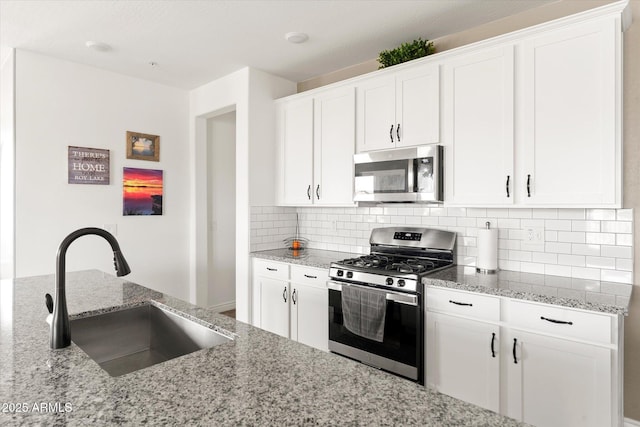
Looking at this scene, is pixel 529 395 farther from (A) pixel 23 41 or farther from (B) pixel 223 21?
(A) pixel 23 41

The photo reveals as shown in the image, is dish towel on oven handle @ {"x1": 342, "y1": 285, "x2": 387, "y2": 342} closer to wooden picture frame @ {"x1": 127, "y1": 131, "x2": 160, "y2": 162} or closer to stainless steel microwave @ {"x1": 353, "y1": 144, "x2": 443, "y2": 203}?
stainless steel microwave @ {"x1": 353, "y1": 144, "x2": 443, "y2": 203}

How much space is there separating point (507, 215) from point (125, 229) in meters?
3.48

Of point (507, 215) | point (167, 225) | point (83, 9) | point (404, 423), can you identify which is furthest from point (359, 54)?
point (404, 423)

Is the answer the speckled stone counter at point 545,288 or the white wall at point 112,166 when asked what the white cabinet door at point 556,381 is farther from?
the white wall at point 112,166

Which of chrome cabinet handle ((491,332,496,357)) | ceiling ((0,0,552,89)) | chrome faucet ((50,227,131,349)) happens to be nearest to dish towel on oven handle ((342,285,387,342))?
chrome cabinet handle ((491,332,496,357))

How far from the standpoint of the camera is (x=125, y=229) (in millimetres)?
3816

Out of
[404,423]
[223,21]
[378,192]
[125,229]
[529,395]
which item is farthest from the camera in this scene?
[125,229]

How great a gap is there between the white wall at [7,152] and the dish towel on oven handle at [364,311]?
278 cm

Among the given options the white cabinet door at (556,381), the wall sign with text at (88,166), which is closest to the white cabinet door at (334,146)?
the white cabinet door at (556,381)

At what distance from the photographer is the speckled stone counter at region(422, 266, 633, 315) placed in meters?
1.82

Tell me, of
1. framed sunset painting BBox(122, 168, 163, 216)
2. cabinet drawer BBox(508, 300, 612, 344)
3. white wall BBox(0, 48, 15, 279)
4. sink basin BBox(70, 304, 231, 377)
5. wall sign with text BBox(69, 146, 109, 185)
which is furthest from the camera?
framed sunset painting BBox(122, 168, 163, 216)

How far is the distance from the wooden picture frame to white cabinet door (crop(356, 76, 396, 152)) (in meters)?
2.25

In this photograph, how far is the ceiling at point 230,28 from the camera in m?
2.49

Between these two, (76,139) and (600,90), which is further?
(76,139)
